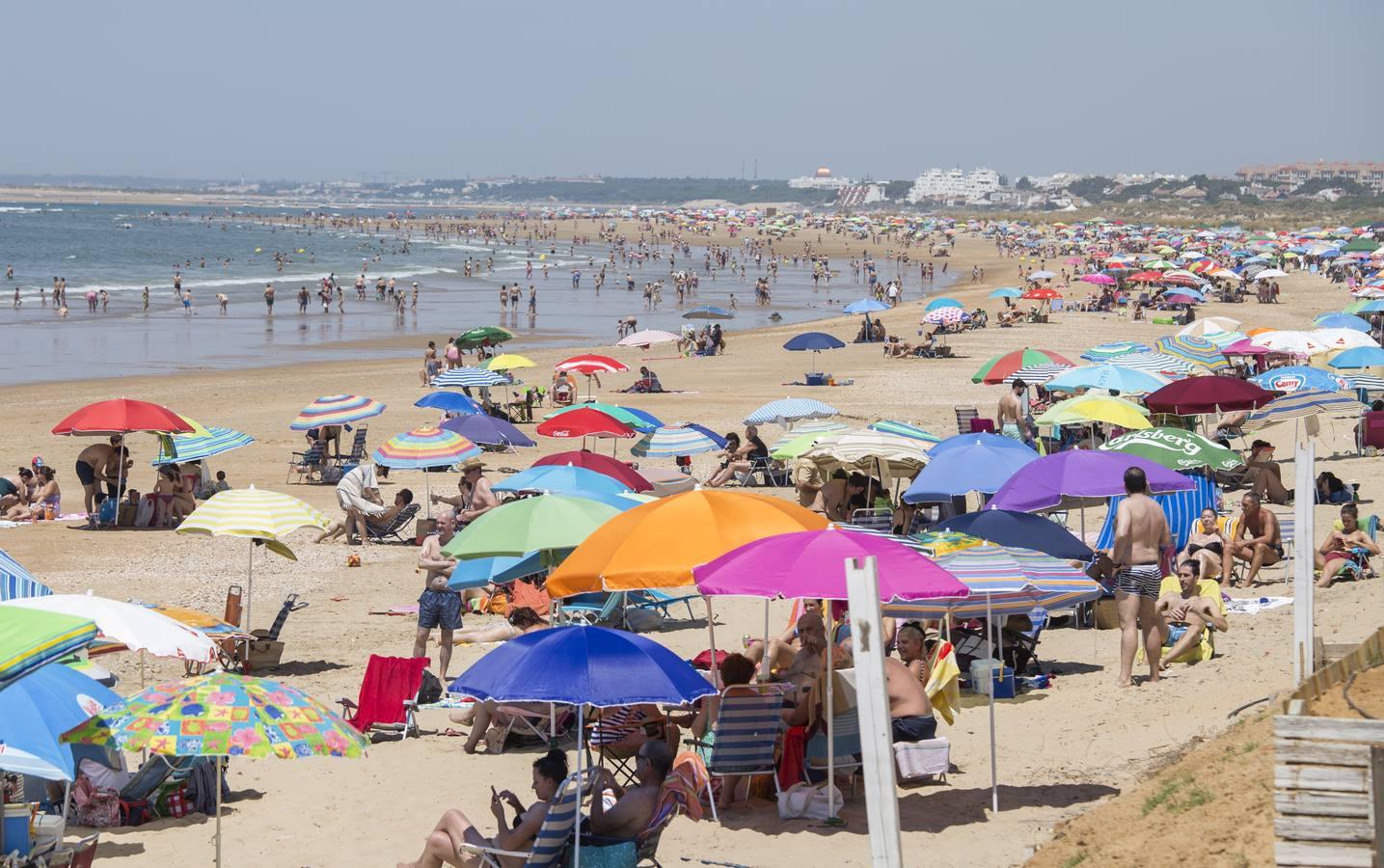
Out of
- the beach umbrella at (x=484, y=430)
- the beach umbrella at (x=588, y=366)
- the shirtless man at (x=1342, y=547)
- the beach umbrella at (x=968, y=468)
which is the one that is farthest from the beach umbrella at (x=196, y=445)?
the shirtless man at (x=1342, y=547)

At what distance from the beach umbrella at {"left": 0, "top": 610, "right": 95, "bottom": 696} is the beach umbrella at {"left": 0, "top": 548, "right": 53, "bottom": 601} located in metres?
2.59

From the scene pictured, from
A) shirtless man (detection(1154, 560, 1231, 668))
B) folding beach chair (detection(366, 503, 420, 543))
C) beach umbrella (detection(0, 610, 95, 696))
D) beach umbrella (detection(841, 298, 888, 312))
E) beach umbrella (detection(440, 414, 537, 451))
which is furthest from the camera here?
beach umbrella (detection(841, 298, 888, 312))

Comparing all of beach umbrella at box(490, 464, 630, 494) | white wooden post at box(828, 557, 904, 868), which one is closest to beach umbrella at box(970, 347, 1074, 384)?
beach umbrella at box(490, 464, 630, 494)

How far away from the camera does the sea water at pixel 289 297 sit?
3778 centimetres

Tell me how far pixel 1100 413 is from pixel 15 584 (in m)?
10.1

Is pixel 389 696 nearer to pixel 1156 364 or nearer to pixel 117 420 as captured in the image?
pixel 117 420

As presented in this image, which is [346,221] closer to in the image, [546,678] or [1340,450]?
[1340,450]

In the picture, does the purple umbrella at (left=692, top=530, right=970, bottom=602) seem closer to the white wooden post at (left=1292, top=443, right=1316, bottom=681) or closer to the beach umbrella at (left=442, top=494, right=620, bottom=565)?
the white wooden post at (left=1292, top=443, right=1316, bottom=681)

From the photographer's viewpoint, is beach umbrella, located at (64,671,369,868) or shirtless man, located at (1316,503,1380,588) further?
shirtless man, located at (1316,503,1380,588)

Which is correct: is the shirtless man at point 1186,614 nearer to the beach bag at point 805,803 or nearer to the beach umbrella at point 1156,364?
the beach bag at point 805,803

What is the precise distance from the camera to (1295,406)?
53.0ft

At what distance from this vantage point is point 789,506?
8812 mm

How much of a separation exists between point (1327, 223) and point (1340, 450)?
104732 millimetres

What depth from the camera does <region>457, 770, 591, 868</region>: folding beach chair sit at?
622 cm
